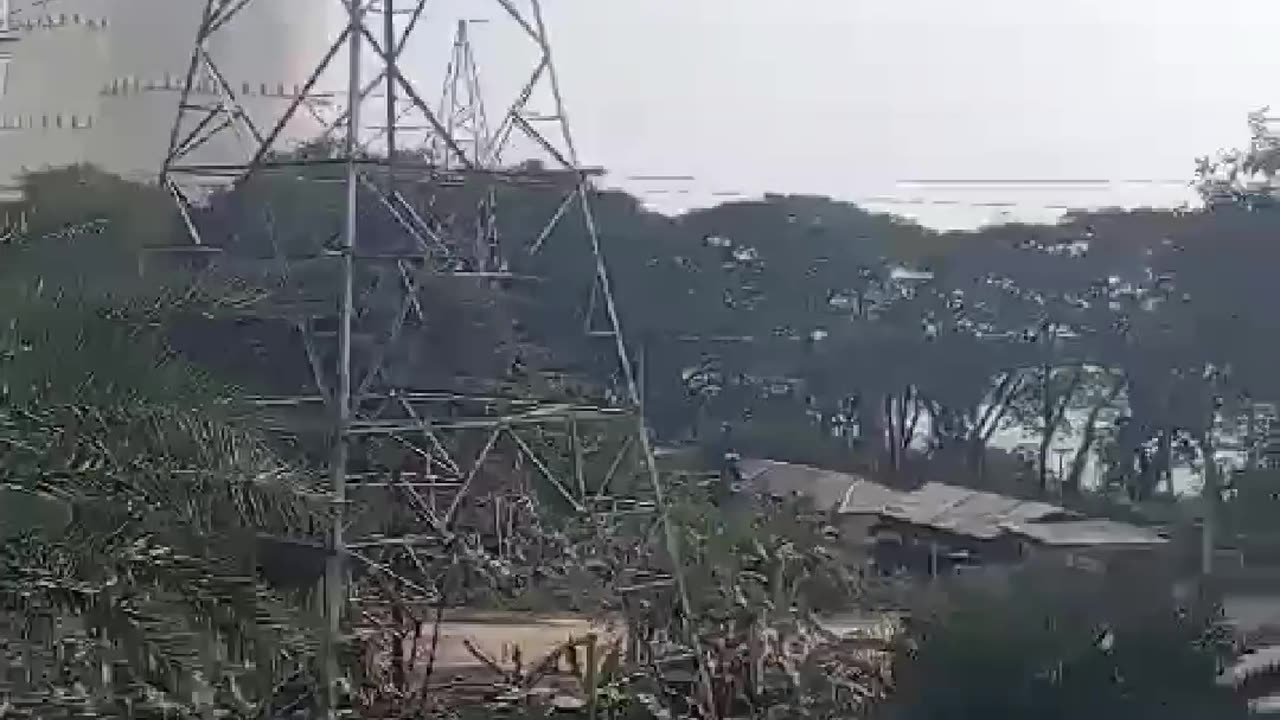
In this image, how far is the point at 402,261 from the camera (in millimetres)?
4520

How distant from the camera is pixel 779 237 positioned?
1112cm

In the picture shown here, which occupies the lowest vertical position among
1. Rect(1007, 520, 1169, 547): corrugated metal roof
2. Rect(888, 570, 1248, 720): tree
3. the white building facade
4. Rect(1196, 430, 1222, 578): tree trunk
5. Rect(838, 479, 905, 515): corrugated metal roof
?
Rect(838, 479, 905, 515): corrugated metal roof

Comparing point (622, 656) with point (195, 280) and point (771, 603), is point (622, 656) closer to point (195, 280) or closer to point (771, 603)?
point (771, 603)

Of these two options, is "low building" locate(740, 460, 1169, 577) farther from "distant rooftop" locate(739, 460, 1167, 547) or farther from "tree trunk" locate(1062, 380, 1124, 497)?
"tree trunk" locate(1062, 380, 1124, 497)

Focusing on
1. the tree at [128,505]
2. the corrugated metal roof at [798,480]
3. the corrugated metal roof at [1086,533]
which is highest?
the tree at [128,505]

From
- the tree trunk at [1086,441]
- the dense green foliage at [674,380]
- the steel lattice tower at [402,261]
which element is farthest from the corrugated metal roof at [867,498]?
the steel lattice tower at [402,261]

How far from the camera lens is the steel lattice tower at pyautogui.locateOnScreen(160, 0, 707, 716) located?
427 centimetres

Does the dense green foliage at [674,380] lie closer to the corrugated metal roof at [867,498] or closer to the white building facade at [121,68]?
the corrugated metal roof at [867,498]

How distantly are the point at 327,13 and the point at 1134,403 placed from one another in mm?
4852

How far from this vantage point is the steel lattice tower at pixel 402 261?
4.27m

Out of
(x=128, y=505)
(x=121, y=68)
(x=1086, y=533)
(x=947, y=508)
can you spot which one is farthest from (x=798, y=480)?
(x=128, y=505)

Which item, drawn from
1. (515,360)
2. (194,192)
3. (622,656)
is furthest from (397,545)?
(515,360)

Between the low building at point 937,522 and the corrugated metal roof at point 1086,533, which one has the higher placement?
the corrugated metal roof at point 1086,533

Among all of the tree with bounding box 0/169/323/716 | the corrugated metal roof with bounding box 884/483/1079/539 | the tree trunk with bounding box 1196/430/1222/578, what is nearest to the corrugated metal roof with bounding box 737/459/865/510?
the corrugated metal roof with bounding box 884/483/1079/539
